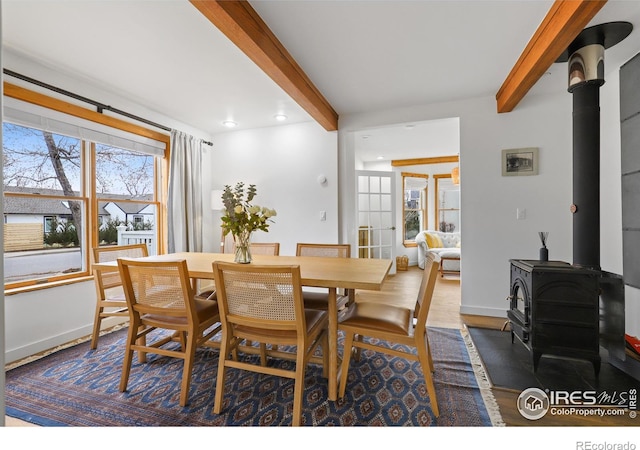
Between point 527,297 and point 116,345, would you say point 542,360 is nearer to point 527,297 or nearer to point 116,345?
point 527,297

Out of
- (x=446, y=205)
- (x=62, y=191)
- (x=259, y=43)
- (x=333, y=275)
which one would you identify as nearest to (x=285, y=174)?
(x=259, y=43)

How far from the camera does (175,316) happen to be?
71.9 inches

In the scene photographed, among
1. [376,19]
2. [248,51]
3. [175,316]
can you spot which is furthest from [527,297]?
[248,51]

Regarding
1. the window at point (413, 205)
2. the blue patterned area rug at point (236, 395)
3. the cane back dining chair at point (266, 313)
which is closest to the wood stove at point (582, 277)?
the blue patterned area rug at point (236, 395)

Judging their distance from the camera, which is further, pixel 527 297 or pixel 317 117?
pixel 317 117

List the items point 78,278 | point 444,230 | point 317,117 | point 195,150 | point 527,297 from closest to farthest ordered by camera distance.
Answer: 1. point 527,297
2. point 78,278
3. point 317,117
4. point 195,150
5. point 444,230

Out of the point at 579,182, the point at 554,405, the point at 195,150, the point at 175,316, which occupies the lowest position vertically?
the point at 554,405

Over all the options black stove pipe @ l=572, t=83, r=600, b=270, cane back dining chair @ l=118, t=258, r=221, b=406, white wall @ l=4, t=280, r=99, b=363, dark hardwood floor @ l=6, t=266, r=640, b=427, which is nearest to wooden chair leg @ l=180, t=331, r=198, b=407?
cane back dining chair @ l=118, t=258, r=221, b=406

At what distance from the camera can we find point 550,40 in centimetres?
188

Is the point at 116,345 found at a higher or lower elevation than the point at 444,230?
lower

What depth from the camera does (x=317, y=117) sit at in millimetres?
3273

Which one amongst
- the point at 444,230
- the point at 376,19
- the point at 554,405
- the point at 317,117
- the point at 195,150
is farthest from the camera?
the point at 444,230

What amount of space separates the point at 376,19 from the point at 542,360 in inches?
107

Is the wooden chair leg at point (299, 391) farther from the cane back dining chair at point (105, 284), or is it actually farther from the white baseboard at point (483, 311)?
the white baseboard at point (483, 311)
